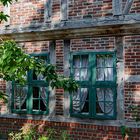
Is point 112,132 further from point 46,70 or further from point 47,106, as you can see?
point 46,70

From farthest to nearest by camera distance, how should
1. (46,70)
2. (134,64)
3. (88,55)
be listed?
(88,55) → (134,64) → (46,70)

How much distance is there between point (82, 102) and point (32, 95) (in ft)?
5.41

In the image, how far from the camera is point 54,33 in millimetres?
9203

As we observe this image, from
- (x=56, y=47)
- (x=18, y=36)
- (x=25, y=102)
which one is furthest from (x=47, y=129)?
(x=18, y=36)

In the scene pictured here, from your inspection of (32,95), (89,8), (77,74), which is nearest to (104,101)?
A: (77,74)

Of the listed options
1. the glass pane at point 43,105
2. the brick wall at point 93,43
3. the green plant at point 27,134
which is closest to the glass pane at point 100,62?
the brick wall at point 93,43

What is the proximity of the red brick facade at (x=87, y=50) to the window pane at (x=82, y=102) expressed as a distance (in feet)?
0.86

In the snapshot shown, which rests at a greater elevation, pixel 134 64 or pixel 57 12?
pixel 57 12

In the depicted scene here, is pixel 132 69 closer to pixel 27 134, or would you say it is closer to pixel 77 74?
pixel 77 74

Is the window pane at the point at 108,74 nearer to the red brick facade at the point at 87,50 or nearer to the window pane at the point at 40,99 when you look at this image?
the red brick facade at the point at 87,50

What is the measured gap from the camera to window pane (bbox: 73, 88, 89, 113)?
28.8ft

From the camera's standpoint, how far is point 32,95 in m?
9.68

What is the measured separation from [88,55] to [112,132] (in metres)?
2.04

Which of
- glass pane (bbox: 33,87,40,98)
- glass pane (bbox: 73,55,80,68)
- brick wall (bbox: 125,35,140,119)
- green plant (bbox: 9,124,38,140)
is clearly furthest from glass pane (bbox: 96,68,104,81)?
green plant (bbox: 9,124,38,140)
